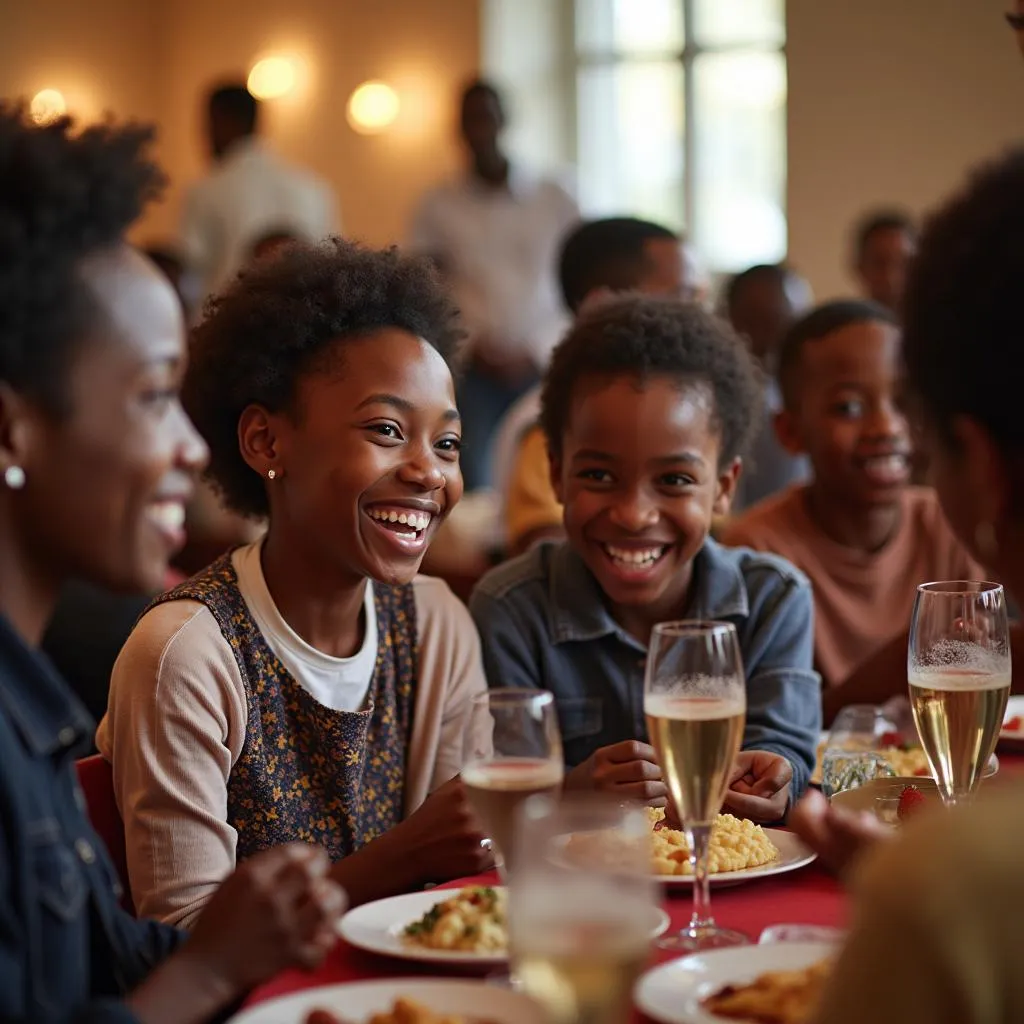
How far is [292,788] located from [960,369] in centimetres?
122

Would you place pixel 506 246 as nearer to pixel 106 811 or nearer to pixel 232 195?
pixel 232 195

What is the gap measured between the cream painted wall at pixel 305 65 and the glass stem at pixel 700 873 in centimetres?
813

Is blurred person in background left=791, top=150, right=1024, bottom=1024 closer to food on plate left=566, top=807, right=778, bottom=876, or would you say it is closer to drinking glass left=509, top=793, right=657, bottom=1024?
drinking glass left=509, top=793, right=657, bottom=1024

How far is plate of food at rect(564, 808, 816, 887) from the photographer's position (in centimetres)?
156

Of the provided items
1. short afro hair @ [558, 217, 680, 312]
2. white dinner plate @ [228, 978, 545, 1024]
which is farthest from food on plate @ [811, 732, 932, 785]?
short afro hair @ [558, 217, 680, 312]

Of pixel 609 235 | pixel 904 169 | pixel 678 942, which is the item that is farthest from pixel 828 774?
pixel 904 169

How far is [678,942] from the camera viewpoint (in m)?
1.38

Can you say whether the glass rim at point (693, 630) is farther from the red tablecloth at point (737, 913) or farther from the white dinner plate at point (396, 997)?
the white dinner plate at point (396, 997)

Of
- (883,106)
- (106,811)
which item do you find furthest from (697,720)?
(883,106)

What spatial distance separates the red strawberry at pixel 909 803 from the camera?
155 cm

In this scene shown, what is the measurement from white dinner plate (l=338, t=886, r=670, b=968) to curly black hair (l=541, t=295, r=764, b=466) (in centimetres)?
114

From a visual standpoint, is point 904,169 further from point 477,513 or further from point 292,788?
point 292,788

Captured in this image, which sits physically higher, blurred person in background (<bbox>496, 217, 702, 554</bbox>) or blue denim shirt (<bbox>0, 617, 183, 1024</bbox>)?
blurred person in background (<bbox>496, 217, 702, 554</bbox>)

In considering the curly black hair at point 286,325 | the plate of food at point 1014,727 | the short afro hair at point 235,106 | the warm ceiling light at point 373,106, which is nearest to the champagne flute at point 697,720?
the plate of food at point 1014,727
